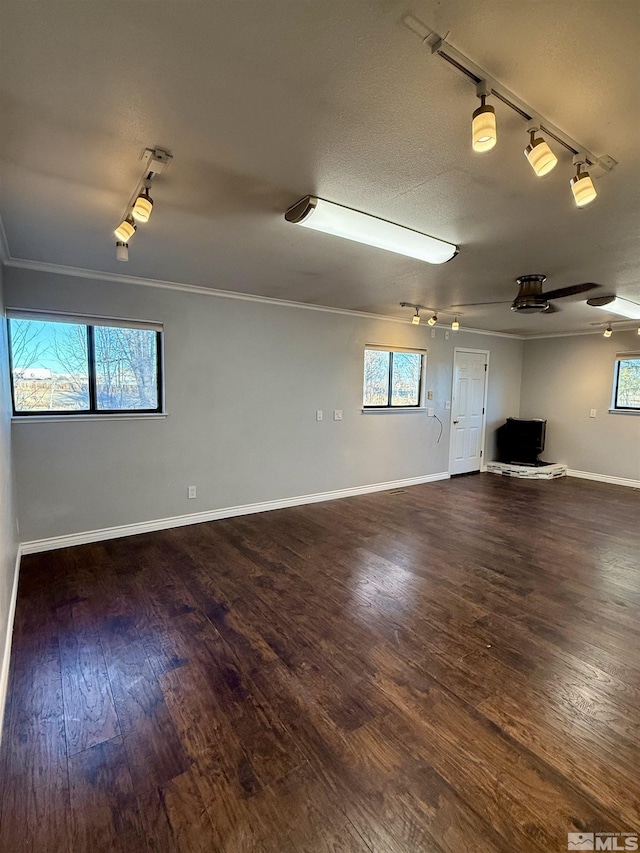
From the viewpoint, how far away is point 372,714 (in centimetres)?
180

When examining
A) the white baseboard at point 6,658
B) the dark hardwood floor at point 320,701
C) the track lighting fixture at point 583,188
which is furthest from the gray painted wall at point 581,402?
the white baseboard at point 6,658

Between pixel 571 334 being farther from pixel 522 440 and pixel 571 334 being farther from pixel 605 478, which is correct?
pixel 605 478

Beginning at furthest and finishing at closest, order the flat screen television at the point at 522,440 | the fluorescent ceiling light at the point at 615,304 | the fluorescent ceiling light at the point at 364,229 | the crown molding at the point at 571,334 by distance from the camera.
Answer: the flat screen television at the point at 522,440
the crown molding at the point at 571,334
the fluorescent ceiling light at the point at 615,304
the fluorescent ceiling light at the point at 364,229

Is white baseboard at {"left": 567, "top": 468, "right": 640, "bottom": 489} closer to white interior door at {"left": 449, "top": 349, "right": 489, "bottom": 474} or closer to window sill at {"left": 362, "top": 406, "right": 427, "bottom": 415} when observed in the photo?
white interior door at {"left": 449, "top": 349, "right": 489, "bottom": 474}

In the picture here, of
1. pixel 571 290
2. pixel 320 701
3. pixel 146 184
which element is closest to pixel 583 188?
pixel 146 184

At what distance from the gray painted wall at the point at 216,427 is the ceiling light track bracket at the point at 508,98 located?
337cm

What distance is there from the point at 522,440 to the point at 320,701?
6438 mm

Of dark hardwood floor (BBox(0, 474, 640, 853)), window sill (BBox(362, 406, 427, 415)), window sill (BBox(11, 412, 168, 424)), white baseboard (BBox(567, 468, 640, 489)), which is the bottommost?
dark hardwood floor (BBox(0, 474, 640, 853))

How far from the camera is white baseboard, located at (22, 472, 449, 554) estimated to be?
3.54 meters

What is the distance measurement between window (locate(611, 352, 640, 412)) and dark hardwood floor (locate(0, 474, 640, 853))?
390 cm

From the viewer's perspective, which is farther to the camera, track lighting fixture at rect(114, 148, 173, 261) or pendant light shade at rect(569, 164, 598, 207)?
track lighting fixture at rect(114, 148, 173, 261)

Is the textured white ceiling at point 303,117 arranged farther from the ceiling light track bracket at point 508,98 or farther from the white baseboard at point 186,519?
the white baseboard at point 186,519

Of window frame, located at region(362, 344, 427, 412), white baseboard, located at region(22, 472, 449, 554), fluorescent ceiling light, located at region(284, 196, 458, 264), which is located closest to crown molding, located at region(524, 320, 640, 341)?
window frame, located at region(362, 344, 427, 412)

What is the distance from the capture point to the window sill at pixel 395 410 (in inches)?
220
